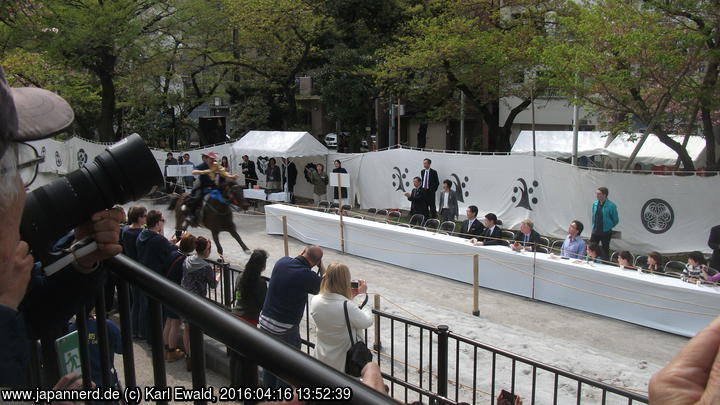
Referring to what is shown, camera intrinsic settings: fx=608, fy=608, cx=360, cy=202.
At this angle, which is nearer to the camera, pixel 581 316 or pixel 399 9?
pixel 581 316

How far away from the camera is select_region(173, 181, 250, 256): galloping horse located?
2.08 m

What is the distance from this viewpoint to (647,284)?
9086 millimetres

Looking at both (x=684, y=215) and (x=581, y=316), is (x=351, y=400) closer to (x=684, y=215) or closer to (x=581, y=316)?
(x=581, y=316)

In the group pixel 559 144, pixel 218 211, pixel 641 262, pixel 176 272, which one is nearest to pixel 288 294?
pixel 176 272

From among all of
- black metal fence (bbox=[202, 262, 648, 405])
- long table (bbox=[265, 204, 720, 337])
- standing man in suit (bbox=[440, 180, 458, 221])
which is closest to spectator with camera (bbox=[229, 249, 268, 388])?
black metal fence (bbox=[202, 262, 648, 405])

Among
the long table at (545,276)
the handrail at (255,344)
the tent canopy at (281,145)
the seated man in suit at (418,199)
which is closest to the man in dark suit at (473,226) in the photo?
the long table at (545,276)

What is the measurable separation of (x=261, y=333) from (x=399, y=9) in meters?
24.2

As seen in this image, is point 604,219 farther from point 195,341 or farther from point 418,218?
point 195,341

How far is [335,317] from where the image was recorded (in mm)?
4688

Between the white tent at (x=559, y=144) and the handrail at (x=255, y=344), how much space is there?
2067cm

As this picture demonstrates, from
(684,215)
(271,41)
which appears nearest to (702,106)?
(684,215)

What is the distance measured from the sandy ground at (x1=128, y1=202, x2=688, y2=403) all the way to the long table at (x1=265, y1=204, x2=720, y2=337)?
188 millimetres

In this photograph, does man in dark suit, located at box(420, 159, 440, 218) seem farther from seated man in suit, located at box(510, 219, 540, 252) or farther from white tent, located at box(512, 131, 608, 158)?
white tent, located at box(512, 131, 608, 158)

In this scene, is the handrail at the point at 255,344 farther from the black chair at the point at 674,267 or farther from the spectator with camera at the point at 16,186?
the black chair at the point at 674,267
